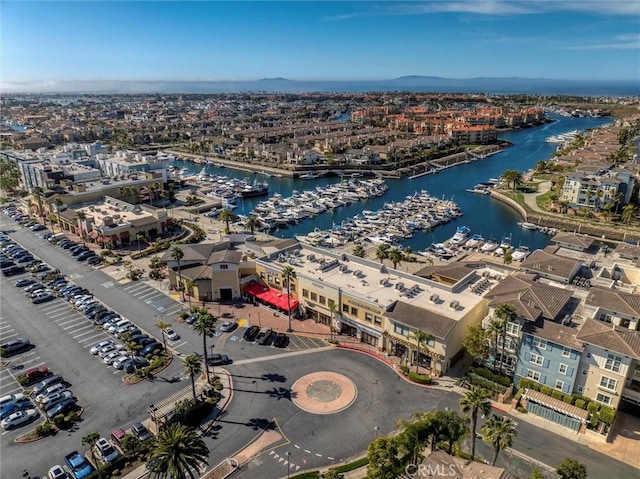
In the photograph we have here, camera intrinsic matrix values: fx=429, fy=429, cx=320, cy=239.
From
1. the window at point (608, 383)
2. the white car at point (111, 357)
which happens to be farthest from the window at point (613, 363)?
the white car at point (111, 357)

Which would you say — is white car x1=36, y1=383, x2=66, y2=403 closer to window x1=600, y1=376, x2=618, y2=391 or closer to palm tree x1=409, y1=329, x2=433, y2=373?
palm tree x1=409, y1=329, x2=433, y2=373

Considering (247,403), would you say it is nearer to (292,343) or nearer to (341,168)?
(292,343)

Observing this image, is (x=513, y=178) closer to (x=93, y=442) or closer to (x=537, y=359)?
(x=537, y=359)

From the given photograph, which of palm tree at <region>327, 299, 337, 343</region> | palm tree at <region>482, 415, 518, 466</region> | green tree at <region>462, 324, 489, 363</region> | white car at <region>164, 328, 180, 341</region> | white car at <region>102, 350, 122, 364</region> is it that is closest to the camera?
palm tree at <region>482, 415, 518, 466</region>

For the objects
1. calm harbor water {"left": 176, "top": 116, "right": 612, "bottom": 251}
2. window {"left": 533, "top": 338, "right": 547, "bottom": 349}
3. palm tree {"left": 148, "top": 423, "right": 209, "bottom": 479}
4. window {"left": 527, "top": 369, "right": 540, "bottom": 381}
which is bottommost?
calm harbor water {"left": 176, "top": 116, "right": 612, "bottom": 251}

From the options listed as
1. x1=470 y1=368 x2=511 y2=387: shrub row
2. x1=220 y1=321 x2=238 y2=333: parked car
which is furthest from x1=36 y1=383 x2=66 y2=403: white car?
x1=470 y1=368 x2=511 y2=387: shrub row

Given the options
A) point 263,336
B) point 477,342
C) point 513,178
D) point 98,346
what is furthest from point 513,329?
point 513,178

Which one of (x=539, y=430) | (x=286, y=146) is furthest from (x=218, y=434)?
(x=286, y=146)
